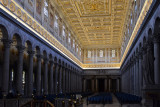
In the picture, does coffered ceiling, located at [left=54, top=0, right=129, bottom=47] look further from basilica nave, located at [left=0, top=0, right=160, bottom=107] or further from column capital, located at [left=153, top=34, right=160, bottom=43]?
column capital, located at [left=153, top=34, right=160, bottom=43]

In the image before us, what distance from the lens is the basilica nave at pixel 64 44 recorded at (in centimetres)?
1525

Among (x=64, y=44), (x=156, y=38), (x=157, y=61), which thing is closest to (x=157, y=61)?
(x=157, y=61)

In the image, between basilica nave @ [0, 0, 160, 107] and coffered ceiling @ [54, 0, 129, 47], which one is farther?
coffered ceiling @ [54, 0, 129, 47]

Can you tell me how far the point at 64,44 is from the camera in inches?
1404

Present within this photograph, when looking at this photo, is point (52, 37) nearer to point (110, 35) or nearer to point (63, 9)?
point (63, 9)

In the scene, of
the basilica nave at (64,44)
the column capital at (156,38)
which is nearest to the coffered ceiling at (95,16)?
the basilica nave at (64,44)

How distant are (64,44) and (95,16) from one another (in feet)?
21.0

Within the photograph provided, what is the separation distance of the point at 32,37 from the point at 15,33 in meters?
3.75

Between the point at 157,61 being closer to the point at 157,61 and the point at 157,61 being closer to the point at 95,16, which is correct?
the point at 157,61

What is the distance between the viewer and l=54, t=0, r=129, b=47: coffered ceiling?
30469 millimetres

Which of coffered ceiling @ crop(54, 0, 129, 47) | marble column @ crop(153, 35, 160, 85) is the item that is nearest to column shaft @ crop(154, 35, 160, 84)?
marble column @ crop(153, 35, 160, 85)

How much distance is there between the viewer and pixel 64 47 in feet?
116

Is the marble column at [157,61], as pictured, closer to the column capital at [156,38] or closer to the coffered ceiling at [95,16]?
the column capital at [156,38]

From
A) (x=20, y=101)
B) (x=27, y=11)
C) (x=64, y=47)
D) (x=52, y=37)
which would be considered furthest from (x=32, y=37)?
(x=64, y=47)
